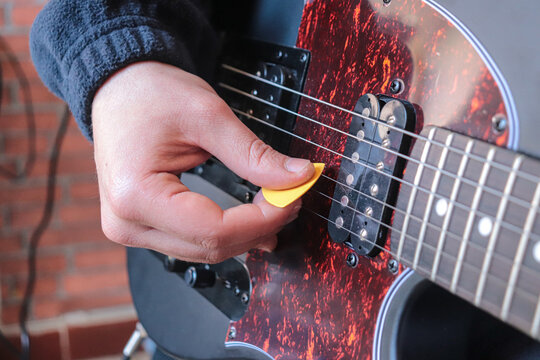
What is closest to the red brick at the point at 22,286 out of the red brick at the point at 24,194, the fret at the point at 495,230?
the red brick at the point at 24,194

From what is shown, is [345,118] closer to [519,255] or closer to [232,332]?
[519,255]

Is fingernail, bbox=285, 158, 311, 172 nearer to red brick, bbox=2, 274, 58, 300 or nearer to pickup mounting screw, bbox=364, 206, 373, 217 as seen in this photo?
pickup mounting screw, bbox=364, 206, 373, 217

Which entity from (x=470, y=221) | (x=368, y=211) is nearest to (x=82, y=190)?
(x=368, y=211)

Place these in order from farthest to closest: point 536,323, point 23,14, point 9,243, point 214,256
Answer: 1. point 9,243
2. point 23,14
3. point 214,256
4. point 536,323

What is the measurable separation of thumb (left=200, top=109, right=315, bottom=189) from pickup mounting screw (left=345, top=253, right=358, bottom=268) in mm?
90

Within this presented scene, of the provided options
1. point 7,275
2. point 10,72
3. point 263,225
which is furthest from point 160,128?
point 7,275

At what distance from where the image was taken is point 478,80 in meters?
0.41

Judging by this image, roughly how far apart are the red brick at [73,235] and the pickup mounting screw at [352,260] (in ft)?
3.88

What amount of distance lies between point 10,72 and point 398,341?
1.27 m

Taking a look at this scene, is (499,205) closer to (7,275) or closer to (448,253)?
Result: (448,253)

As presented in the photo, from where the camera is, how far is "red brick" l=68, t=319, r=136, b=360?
1555 mm

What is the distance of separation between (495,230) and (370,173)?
14 centimetres

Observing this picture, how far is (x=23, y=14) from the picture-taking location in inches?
53.0

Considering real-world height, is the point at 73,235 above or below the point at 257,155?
below
